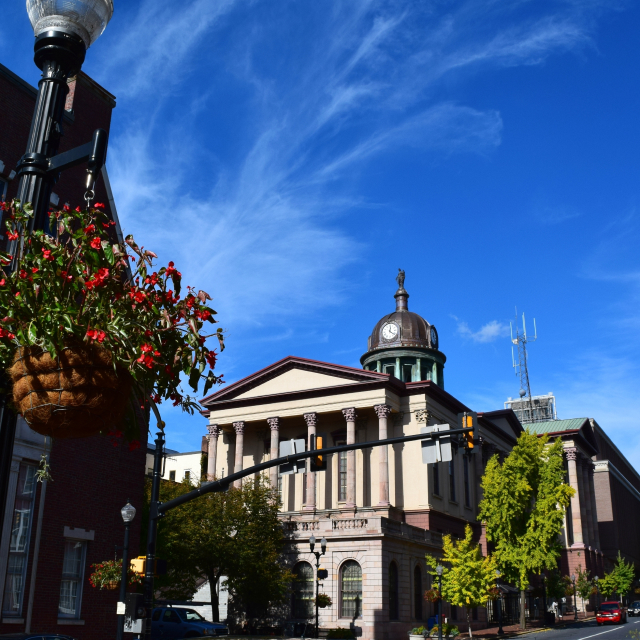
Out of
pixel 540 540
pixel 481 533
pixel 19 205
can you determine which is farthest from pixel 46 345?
pixel 481 533

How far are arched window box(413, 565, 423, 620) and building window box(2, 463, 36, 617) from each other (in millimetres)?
35026

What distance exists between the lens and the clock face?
225 feet

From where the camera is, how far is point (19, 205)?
4652mm

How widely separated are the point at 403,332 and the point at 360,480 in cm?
1799

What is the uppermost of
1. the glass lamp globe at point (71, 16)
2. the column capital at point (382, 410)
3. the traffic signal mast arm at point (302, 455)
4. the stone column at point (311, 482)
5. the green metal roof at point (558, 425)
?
the green metal roof at point (558, 425)

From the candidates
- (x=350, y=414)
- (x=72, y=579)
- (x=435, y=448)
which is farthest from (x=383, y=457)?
(x=435, y=448)

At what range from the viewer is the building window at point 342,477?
182ft

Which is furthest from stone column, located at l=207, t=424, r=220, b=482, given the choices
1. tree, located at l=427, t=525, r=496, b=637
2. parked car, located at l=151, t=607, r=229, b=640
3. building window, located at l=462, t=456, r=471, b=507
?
parked car, located at l=151, t=607, r=229, b=640

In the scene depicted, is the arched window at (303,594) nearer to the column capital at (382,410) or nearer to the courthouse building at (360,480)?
the courthouse building at (360,480)

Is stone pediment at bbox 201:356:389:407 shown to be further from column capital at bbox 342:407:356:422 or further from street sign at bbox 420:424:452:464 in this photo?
street sign at bbox 420:424:452:464

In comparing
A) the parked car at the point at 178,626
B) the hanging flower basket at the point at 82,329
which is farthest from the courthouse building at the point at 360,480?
the hanging flower basket at the point at 82,329

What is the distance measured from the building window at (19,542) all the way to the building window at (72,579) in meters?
1.45

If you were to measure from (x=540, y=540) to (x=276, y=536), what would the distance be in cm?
1823

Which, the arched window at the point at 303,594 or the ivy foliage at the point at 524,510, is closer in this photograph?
the arched window at the point at 303,594
